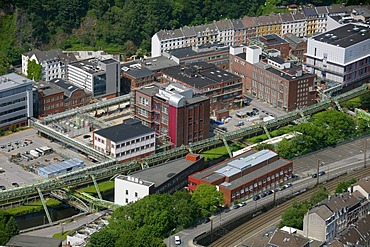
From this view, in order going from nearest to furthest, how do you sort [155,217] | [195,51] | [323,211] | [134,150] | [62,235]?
1. [323,211]
2. [155,217]
3. [62,235]
4. [134,150]
5. [195,51]

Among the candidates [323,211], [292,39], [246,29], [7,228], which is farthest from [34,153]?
[292,39]

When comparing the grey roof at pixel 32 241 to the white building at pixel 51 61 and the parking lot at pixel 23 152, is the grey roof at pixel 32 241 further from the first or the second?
the white building at pixel 51 61

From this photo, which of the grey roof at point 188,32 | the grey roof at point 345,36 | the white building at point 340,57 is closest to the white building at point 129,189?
the white building at point 340,57

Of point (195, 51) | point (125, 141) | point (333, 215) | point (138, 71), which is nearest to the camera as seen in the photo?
point (333, 215)

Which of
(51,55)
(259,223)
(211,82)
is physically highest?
(51,55)

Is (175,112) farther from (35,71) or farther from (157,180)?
(35,71)

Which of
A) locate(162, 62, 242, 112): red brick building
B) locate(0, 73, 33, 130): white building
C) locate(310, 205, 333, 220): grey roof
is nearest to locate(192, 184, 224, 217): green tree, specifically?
locate(310, 205, 333, 220): grey roof

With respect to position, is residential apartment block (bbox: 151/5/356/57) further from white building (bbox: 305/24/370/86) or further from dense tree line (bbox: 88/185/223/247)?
dense tree line (bbox: 88/185/223/247)
